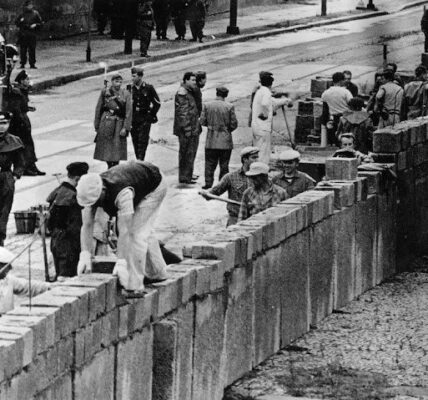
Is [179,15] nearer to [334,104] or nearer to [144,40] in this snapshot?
[144,40]

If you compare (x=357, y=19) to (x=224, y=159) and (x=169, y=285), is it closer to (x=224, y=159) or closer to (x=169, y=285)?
(x=224, y=159)

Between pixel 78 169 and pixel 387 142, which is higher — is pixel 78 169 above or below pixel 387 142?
above

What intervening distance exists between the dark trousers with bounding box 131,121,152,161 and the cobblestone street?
6242 millimetres

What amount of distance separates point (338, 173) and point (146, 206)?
8.01 m

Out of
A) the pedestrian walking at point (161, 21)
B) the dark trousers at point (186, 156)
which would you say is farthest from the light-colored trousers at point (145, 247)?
the pedestrian walking at point (161, 21)

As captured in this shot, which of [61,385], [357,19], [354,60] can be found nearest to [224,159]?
[61,385]

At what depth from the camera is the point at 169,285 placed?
15.9 meters

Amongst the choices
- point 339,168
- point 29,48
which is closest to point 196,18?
point 29,48

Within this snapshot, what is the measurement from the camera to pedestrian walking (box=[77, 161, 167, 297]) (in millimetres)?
14641

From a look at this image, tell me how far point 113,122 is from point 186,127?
1232 mm

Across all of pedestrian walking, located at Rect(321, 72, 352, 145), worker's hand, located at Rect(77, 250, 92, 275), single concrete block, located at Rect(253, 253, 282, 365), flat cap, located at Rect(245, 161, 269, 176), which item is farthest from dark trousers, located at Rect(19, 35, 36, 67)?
worker's hand, located at Rect(77, 250, 92, 275)

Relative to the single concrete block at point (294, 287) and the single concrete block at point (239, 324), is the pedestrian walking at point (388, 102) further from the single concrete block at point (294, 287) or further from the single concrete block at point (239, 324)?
the single concrete block at point (239, 324)

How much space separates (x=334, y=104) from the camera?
2988cm

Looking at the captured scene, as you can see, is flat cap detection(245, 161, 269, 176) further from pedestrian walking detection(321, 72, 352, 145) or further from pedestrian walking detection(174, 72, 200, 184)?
pedestrian walking detection(321, 72, 352, 145)
